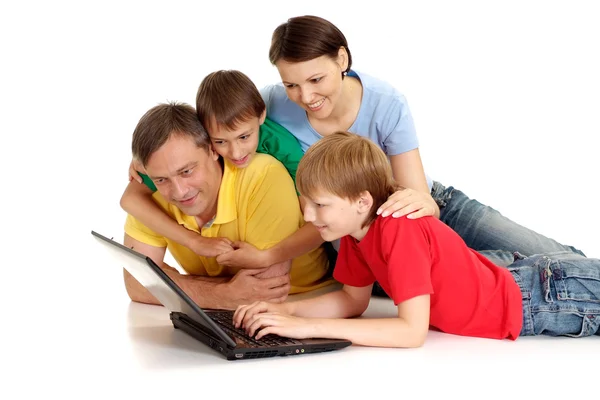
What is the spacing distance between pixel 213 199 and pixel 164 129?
387 millimetres

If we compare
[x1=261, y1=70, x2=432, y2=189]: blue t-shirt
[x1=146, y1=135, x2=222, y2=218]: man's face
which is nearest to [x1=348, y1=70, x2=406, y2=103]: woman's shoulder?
[x1=261, y1=70, x2=432, y2=189]: blue t-shirt

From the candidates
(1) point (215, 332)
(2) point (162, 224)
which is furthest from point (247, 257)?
(1) point (215, 332)

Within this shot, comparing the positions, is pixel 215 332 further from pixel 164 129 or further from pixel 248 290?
pixel 164 129

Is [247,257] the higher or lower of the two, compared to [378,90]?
lower

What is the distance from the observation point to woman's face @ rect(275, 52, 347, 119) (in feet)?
11.6

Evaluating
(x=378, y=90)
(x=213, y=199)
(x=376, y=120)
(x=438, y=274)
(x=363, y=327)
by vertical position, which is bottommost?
(x=363, y=327)

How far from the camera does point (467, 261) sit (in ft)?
10.2

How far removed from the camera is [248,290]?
361 cm


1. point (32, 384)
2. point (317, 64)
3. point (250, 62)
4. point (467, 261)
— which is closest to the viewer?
point (32, 384)

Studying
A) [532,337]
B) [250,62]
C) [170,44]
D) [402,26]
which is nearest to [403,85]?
[402,26]

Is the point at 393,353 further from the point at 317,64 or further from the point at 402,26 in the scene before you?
the point at 402,26

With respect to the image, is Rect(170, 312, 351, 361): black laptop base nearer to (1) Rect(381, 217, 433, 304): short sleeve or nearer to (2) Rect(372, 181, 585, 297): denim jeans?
(1) Rect(381, 217, 433, 304): short sleeve

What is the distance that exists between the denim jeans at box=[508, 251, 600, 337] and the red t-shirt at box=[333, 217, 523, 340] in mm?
55

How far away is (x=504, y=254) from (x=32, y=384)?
1973mm
